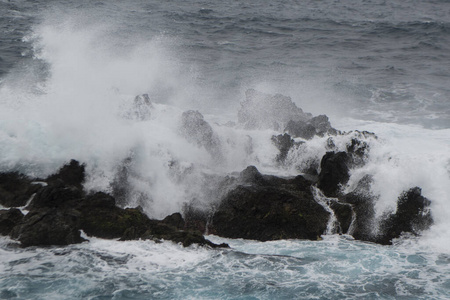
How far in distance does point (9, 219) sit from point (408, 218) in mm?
11615

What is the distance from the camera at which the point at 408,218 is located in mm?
15852

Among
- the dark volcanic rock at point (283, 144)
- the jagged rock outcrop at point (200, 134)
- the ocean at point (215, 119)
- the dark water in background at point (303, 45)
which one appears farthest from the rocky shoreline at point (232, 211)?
the dark water in background at point (303, 45)

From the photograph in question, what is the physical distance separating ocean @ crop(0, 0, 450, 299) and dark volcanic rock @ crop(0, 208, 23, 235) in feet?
2.63

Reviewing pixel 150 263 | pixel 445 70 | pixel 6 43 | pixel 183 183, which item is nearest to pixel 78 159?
pixel 183 183

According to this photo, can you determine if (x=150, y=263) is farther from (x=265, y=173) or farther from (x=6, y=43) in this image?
(x=6, y=43)

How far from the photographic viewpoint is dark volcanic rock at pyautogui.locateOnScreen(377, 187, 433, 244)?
15.6 m

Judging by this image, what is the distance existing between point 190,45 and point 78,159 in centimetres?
1977

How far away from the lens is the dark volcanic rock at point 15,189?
15.6 meters

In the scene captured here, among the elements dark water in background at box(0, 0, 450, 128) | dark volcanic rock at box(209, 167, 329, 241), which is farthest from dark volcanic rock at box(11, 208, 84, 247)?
dark water in background at box(0, 0, 450, 128)

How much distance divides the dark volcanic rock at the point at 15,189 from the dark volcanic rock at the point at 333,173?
897cm

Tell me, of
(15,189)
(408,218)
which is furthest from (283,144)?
(15,189)

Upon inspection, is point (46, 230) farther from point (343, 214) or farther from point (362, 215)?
point (362, 215)

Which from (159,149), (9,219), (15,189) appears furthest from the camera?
(159,149)

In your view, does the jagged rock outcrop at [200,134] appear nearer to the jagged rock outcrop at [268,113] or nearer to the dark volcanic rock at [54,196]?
the jagged rock outcrop at [268,113]
